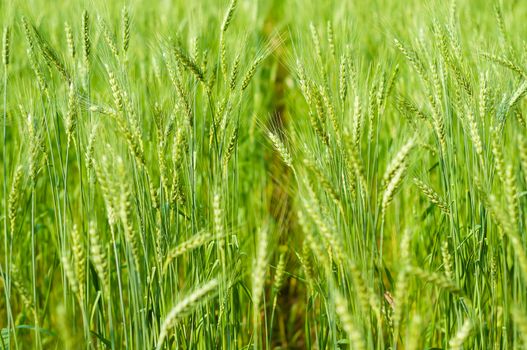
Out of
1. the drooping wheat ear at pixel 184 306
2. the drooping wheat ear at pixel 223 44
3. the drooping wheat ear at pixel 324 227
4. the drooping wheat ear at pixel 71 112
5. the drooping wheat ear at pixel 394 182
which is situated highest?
the drooping wheat ear at pixel 223 44

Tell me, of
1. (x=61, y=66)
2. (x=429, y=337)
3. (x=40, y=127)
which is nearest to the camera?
(x=40, y=127)

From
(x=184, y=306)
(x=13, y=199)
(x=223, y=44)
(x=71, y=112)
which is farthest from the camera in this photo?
(x=223, y=44)

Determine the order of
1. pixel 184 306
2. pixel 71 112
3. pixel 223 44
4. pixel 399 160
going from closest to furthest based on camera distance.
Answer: pixel 184 306, pixel 399 160, pixel 71 112, pixel 223 44

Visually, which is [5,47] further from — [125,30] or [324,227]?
[324,227]

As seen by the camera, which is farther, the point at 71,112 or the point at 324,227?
the point at 71,112

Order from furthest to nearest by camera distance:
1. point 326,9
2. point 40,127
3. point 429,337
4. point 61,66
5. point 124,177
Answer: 1. point 326,9
2. point 429,337
3. point 61,66
4. point 40,127
5. point 124,177

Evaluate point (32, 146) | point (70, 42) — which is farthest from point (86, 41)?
point (32, 146)

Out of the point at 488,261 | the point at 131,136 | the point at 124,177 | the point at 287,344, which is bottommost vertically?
the point at 287,344

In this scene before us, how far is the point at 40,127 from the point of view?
1868mm

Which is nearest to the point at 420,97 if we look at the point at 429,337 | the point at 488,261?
the point at 488,261

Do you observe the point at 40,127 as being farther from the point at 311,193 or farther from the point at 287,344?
the point at 287,344

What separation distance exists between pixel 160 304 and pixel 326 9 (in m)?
3.47

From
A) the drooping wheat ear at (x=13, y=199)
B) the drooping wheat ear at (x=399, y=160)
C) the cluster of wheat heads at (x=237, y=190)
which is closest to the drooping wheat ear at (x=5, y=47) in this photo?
the cluster of wheat heads at (x=237, y=190)

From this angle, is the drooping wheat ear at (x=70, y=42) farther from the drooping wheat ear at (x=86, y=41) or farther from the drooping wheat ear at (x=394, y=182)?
the drooping wheat ear at (x=394, y=182)
